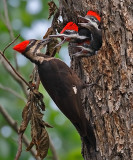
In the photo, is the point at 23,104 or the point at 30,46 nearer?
the point at 30,46

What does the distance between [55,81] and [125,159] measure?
3.59 feet

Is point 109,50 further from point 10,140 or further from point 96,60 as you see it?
point 10,140

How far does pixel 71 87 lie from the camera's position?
15.7ft

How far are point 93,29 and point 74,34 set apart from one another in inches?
8.1

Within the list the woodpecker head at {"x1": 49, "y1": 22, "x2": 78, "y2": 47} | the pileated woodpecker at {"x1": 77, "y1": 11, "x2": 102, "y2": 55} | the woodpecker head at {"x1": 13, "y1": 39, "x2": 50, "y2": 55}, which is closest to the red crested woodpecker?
the woodpecker head at {"x1": 49, "y1": 22, "x2": 78, "y2": 47}

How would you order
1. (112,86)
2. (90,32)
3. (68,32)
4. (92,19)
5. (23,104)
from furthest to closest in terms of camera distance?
(23,104) < (90,32) < (68,32) < (92,19) < (112,86)

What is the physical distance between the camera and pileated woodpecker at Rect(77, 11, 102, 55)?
4.65m

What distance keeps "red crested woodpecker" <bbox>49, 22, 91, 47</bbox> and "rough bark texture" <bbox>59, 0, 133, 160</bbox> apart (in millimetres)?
261

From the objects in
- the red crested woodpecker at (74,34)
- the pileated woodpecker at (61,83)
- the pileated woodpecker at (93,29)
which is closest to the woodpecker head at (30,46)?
the pileated woodpecker at (61,83)

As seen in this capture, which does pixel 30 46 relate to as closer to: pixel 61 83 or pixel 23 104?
pixel 61 83

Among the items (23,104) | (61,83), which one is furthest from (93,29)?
(23,104)

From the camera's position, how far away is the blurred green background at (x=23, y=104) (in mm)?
6297

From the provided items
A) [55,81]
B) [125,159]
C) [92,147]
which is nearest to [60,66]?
[55,81]

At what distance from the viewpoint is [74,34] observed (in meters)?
4.81
